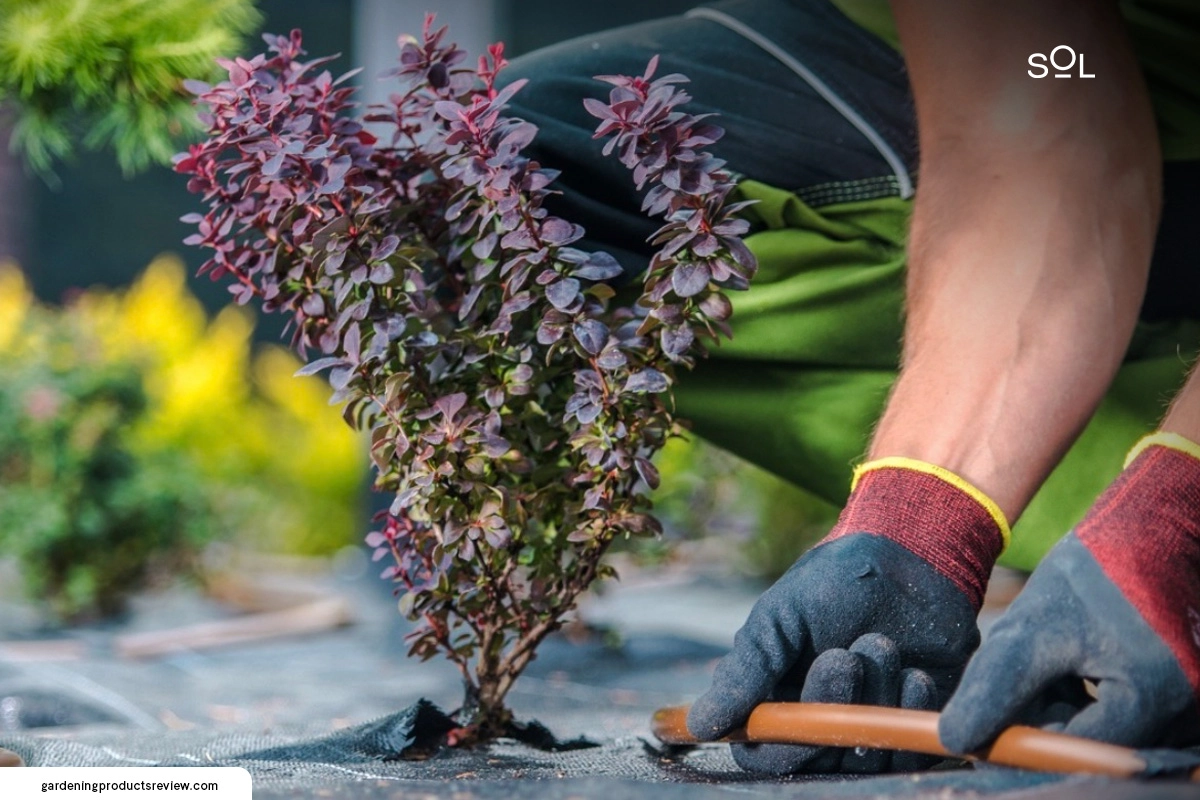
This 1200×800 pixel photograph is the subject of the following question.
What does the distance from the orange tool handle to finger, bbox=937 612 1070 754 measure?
2 cm

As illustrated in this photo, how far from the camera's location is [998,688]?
44.7 inches

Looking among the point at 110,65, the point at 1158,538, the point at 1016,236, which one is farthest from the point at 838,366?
the point at 110,65

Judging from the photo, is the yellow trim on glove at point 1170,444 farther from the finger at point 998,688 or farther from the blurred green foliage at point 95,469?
the blurred green foliage at point 95,469

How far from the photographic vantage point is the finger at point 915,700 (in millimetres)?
1271

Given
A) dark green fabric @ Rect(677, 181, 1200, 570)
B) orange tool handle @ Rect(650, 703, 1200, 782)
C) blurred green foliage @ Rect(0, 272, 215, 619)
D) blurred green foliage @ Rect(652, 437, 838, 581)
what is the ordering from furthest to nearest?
blurred green foliage @ Rect(652, 437, 838, 581) → blurred green foliage @ Rect(0, 272, 215, 619) → dark green fabric @ Rect(677, 181, 1200, 570) → orange tool handle @ Rect(650, 703, 1200, 782)

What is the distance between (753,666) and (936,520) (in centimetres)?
29

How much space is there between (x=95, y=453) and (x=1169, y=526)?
3.54 meters

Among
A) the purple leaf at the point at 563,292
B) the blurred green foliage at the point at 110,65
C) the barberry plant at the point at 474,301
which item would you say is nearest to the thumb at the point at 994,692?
the barberry plant at the point at 474,301

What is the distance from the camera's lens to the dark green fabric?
1.92 metres

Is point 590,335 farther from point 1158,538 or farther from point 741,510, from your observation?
point 741,510

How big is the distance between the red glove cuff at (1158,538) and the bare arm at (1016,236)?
178mm

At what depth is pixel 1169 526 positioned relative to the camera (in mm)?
1227

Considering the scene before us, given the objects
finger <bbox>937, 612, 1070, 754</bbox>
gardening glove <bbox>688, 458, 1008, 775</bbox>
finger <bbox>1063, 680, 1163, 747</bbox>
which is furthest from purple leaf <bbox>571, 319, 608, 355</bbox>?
finger <bbox>1063, 680, 1163, 747</bbox>

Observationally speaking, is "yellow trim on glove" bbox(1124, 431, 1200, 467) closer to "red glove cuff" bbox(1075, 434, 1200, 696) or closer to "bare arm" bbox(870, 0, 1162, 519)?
"red glove cuff" bbox(1075, 434, 1200, 696)
